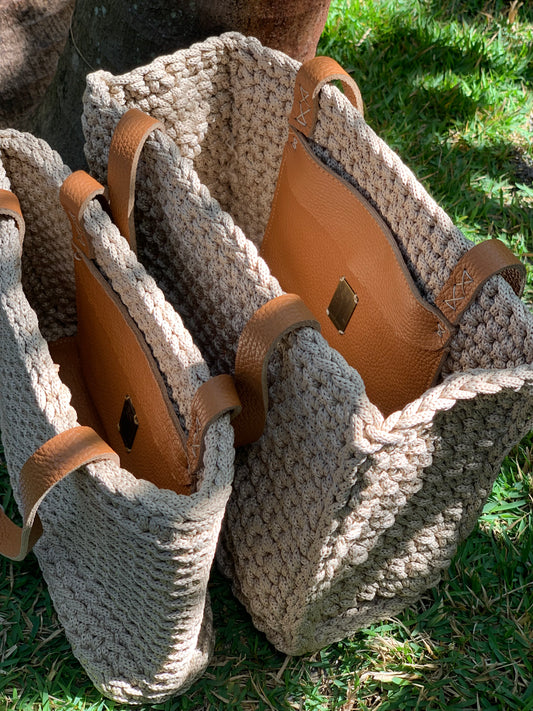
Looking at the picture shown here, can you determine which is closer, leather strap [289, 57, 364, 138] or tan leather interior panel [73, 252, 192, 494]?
tan leather interior panel [73, 252, 192, 494]

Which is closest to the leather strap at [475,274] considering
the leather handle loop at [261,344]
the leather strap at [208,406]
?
the leather handle loop at [261,344]

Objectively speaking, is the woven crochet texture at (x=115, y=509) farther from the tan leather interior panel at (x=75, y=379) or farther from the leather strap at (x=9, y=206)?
the tan leather interior panel at (x=75, y=379)

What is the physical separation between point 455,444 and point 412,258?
0.29 m

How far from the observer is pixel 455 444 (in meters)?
0.92

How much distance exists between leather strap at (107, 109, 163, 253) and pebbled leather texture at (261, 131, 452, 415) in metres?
0.28

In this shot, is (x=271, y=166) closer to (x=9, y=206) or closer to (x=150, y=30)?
(x=150, y=30)

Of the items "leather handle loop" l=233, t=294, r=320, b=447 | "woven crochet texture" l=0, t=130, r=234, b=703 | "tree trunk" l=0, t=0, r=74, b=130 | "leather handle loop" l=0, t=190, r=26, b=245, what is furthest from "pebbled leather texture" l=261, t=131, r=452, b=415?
"tree trunk" l=0, t=0, r=74, b=130

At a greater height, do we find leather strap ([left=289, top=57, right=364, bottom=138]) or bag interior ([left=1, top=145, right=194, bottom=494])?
leather strap ([left=289, top=57, right=364, bottom=138])

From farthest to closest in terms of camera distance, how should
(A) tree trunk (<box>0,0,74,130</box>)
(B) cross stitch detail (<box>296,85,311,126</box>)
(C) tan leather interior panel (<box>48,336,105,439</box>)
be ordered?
(A) tree trunk (<box>0,0,74,130</box>), (C) tan leather interior panel (<box>48,336,105,439</box>), (B) cross stitch detail (<box>296,85,311,126</box>)

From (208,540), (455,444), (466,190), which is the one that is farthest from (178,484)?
(466,190)

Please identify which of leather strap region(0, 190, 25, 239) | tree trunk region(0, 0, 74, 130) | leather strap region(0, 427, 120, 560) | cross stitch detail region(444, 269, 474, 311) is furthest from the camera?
tree trunk region(0, 0, 74, 130)

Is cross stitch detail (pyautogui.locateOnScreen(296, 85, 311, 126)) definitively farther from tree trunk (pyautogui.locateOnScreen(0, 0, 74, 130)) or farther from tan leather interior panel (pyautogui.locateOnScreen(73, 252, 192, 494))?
tree trunk (pyautogui.locateOnScreen(0, 0, 74, 130))

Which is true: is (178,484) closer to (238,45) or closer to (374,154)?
(374,154)

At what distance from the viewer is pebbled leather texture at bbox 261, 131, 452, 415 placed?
105 cm
